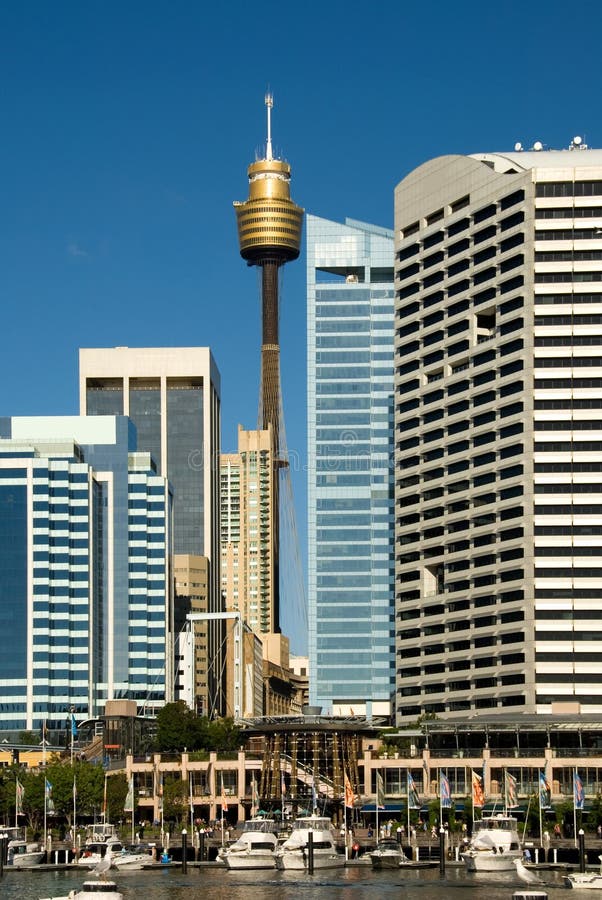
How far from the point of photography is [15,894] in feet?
533

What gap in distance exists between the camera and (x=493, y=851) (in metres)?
174

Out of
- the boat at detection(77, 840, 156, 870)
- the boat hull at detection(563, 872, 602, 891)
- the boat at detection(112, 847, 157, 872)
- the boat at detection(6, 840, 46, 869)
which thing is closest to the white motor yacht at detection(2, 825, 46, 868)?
the boat at detection(6, 840, 46, 869)

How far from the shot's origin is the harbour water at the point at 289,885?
159 meters

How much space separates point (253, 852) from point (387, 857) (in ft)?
43.7

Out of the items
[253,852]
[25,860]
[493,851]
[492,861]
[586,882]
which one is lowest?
[586,882]

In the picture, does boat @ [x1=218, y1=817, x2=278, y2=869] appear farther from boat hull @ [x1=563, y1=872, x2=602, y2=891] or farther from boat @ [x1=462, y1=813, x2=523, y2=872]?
boat hull @ [x1=563, y1=872, x2=602, y2=891]

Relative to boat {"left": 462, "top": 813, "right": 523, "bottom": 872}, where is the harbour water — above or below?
below

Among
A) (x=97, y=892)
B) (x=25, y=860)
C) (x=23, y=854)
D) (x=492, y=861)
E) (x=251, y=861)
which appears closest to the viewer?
(x=97, y=892)

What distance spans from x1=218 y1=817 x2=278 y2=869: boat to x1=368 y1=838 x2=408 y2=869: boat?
10064mm

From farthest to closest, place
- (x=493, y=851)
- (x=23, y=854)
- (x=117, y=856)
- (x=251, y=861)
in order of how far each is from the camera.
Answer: (x=23, y=854) < (x=117, y=856) < (x=251, y=861) < (x=493, y=851)

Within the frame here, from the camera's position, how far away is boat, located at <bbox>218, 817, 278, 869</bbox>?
18000cm

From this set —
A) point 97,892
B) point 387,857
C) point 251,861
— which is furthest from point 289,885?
point 97,892

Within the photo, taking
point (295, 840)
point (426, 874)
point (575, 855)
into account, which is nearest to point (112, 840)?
point (295, 840)

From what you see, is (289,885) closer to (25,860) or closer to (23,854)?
(25,860)
